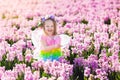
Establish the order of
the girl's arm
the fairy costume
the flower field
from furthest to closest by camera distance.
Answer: the girl's arm, the fairy costume, the flower field

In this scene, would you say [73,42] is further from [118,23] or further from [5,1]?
[5,1]

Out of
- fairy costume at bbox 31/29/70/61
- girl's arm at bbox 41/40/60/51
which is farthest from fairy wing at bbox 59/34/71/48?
girl's arm at bbox 41/40/60/51

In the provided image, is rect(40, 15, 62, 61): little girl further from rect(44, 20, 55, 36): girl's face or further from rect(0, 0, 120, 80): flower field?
rect(0, 0, 120, 80): flower field

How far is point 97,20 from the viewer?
402 inches

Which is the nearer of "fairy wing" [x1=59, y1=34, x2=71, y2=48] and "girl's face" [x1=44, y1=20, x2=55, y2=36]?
"girl's face" [x1=44, y1=20, x2=55, y2=36]

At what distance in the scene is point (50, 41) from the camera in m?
6.83

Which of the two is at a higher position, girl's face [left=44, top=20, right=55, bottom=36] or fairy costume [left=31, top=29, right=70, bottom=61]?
girl's face [left=44, top=20, right=55, bottom=36]

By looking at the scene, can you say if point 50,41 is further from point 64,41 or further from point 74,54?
point 74,54

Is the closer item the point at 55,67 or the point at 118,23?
the point at 55,67

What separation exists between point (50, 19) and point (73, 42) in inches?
31.7

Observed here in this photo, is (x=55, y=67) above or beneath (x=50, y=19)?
beneath

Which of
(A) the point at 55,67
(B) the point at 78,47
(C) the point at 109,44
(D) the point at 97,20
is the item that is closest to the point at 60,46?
(B) the point at 78,47

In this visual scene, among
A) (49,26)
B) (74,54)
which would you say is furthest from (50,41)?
(74,54)

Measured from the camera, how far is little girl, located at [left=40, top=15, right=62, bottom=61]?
671 centimetres
